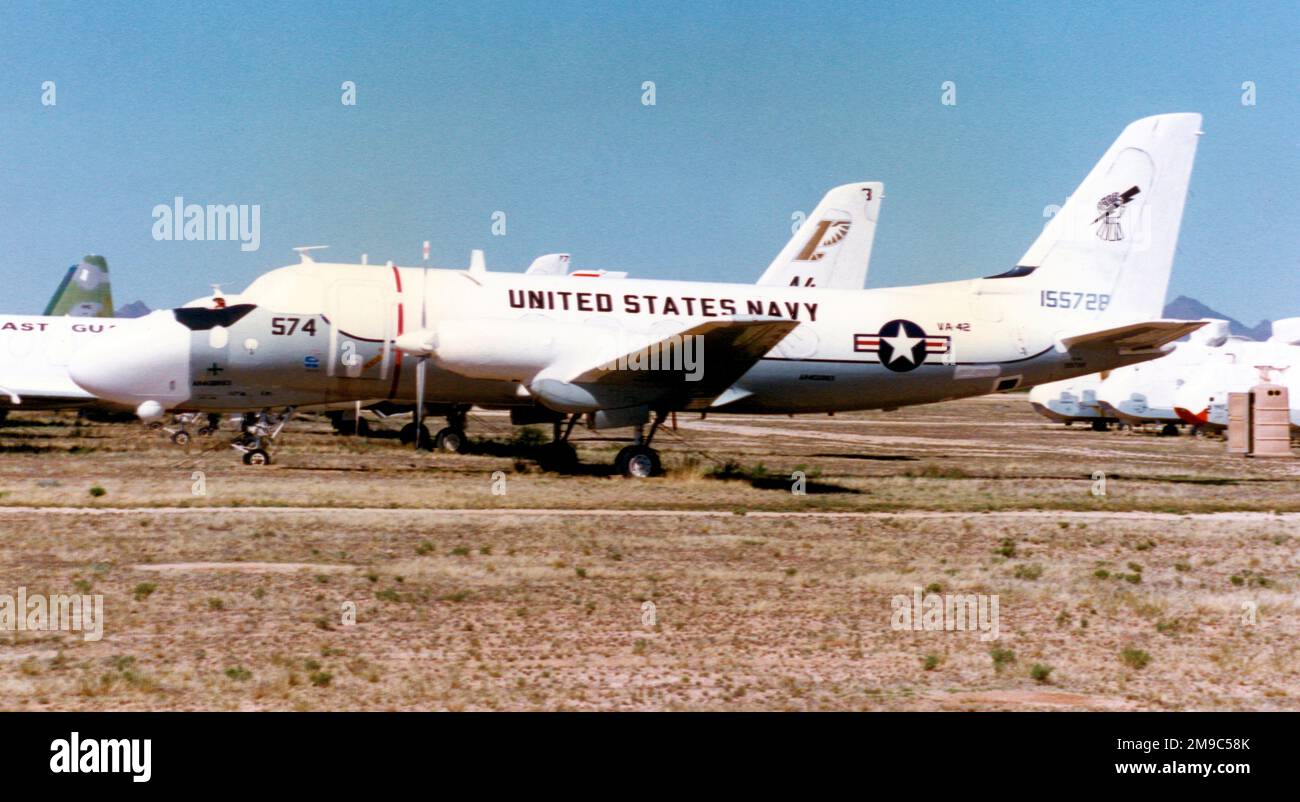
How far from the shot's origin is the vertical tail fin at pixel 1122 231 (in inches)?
1318

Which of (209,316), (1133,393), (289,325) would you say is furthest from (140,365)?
(1133,393)

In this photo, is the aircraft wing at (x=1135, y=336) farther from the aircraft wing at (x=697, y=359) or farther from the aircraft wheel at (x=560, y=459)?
the aircraft wheel at (x=560, y=459)

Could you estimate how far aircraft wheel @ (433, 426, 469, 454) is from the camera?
129ft

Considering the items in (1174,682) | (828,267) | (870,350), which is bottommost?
(1174,682)

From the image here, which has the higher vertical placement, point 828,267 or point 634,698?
point 828,267

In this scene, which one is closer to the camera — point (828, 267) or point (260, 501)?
point (260, 501)

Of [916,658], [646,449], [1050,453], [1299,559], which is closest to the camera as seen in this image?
[916,658]

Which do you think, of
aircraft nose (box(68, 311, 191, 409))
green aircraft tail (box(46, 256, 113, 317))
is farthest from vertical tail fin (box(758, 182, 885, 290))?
green aircraft tail (box(46, 256, 113, 317))

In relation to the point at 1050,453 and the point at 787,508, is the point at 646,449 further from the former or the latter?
the point at 1050,453

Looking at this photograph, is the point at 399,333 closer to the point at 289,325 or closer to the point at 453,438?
the point at 289,325
